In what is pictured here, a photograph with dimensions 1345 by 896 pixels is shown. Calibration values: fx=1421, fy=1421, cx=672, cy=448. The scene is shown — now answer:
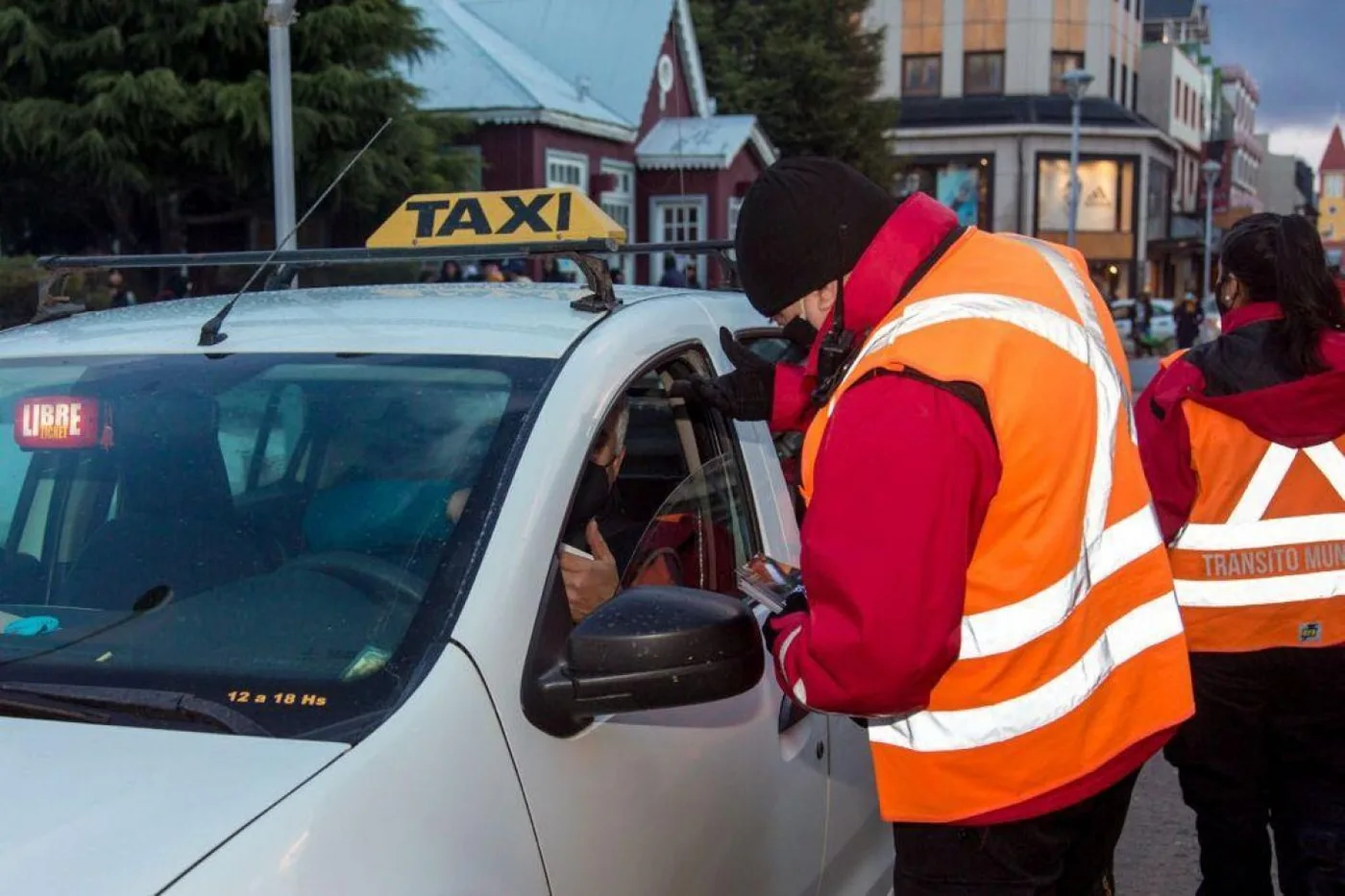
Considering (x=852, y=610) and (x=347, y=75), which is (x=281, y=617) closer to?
(x=852, y=610)

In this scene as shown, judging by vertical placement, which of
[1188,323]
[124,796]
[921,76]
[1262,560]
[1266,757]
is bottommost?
[1188,323]

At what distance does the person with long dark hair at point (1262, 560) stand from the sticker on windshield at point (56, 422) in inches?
91.0

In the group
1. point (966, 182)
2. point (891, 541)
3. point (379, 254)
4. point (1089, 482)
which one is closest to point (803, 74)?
point (966, 182)

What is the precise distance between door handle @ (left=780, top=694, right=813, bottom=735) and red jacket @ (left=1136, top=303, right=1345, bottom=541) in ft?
3.45

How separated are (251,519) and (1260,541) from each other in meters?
2.29

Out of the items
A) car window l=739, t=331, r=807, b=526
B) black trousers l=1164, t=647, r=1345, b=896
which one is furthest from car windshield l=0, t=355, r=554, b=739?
black trousers l=1164, t=647, r=1345, b=896

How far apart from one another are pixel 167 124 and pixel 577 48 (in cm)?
1403

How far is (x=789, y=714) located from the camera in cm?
265

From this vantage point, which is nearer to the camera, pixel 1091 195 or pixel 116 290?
pixel 116 290

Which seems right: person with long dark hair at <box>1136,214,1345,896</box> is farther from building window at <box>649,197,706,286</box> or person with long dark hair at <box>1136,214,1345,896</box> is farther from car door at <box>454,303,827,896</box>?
building window at <box>649,197,706,286</box>

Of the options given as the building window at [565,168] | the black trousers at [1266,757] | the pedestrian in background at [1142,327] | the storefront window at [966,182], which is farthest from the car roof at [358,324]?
the storefront window at [966,182]

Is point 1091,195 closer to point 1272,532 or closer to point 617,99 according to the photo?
point 617,99

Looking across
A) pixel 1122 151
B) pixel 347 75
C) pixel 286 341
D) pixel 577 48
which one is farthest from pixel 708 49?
pixel 286 341

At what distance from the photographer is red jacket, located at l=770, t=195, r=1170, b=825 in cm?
184
